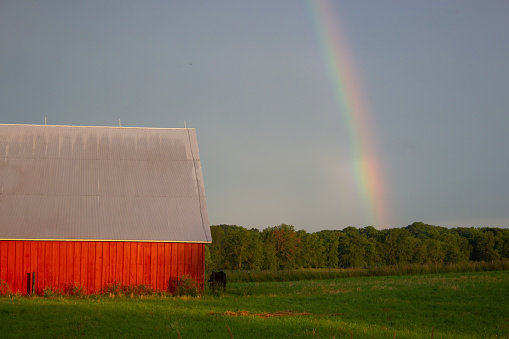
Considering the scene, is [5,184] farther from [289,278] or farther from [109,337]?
[289,278]

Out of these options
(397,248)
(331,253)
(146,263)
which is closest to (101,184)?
(146,263)

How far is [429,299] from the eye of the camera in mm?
22500

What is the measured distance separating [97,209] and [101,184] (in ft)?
6.12

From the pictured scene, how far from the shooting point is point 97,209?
1043 inches

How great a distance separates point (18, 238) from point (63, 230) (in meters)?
1.90

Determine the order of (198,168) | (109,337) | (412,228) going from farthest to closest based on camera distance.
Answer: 1. (412,228)
2. (198,168)
3. (109,337)

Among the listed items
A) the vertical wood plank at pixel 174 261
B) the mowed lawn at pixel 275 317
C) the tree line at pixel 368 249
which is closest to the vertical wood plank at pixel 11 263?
the mowed lawn at pixel 275 317

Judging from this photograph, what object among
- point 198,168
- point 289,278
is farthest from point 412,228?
point 198,168

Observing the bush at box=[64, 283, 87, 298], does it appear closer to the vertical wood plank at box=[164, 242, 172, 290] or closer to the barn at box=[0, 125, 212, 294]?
the barn at box=[0, 125, 212, 294]

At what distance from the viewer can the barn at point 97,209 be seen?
2450 centimetres

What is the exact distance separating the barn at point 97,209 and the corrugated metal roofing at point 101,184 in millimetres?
48

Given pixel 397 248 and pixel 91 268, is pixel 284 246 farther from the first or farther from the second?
pixel 91 268

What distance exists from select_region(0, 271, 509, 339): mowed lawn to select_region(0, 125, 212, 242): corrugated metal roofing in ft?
12.4

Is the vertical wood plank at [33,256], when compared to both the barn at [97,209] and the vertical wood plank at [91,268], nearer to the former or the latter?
the barn at [97,209]
